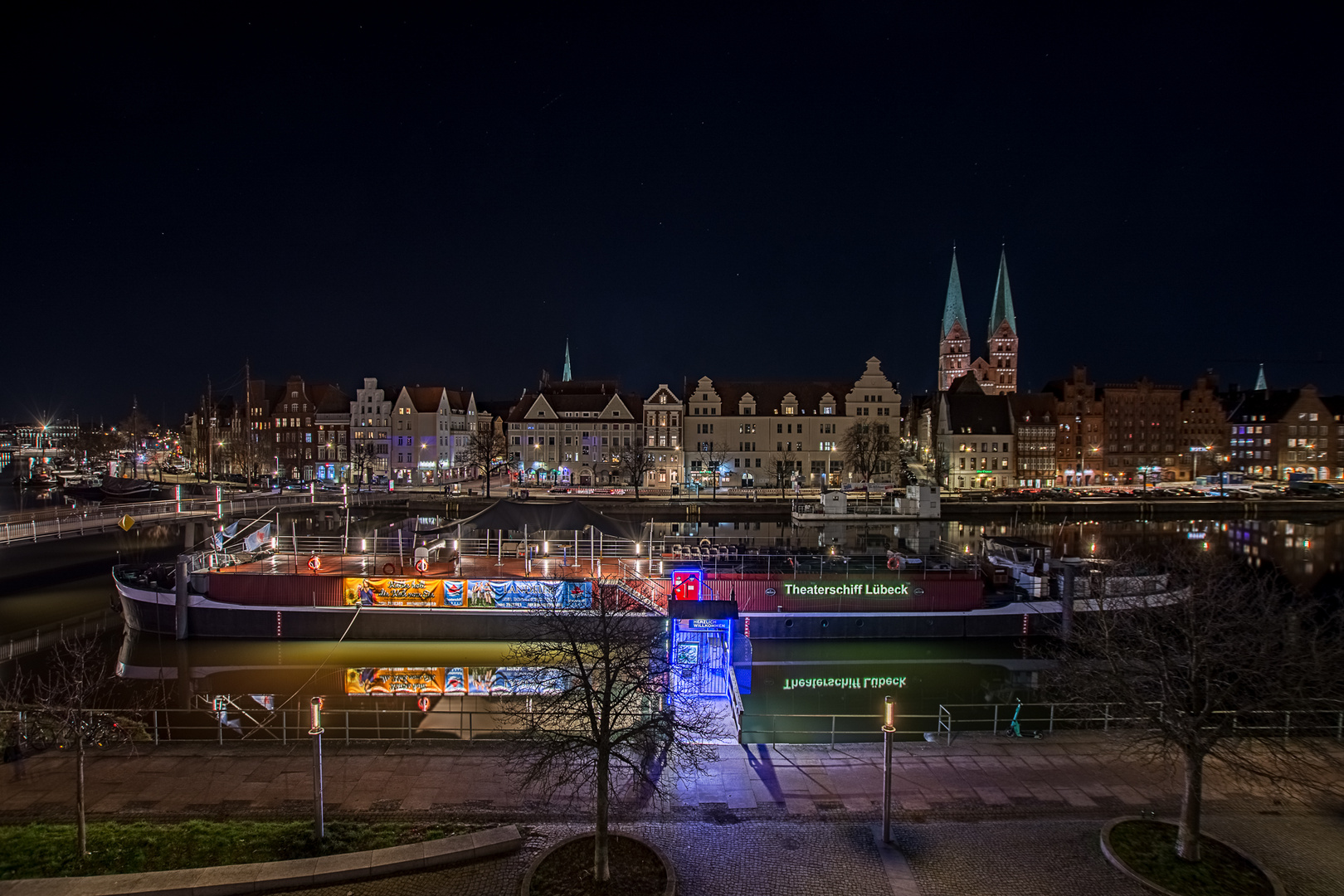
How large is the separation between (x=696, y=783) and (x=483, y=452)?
3024 inches

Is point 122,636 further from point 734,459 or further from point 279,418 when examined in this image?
point 279,418

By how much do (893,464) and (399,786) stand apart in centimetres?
7867

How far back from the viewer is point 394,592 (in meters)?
29.7

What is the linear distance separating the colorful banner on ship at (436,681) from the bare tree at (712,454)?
61900mm

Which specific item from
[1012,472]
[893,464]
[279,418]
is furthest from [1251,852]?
[279,418]

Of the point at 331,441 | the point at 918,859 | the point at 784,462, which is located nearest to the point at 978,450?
the point at 784,462

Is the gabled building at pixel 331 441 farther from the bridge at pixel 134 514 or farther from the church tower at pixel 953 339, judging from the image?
the church tower at pixel 953 339

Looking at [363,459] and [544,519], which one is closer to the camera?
[544,519]

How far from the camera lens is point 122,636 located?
3100cm

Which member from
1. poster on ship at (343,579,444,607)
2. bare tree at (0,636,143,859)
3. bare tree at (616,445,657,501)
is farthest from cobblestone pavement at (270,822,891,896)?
bare tree at (616,445,657,501)

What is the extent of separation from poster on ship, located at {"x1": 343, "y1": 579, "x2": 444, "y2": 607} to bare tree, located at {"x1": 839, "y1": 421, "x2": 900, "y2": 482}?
60.0 metres

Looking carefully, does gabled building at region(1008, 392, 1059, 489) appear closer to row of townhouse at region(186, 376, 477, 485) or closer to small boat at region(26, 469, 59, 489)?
row of townhouse at region(186, 376, 477, 485)

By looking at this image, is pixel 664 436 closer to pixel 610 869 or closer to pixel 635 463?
pixel 635 463

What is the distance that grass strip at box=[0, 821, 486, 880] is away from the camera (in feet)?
33.7
